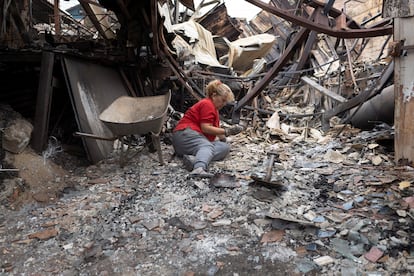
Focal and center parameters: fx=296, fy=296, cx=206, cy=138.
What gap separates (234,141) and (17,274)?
3648 mm

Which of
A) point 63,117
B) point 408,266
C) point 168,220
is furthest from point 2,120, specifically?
point 408,266

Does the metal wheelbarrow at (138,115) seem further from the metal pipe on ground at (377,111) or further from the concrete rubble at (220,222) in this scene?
the metal pipe on ground at (377,111)

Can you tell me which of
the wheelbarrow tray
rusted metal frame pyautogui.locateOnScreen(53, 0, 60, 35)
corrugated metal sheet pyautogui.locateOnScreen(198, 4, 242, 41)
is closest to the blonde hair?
the wheelbarrow tray

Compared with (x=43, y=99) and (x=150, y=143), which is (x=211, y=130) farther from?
(x=43, y=99)

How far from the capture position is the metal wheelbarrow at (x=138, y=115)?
3.33 meters

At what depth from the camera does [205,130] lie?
3.70 meters

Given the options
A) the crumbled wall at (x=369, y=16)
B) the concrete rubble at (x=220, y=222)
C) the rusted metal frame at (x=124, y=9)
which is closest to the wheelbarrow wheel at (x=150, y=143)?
the concrete rubble at (x=220, y=222)

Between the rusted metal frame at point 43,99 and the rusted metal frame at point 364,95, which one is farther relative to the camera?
the rusted metal frame at point 364,95

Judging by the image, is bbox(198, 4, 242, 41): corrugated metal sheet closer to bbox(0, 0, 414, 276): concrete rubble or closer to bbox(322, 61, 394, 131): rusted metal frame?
bbox(0, 0, 414, 276): concrete rubble

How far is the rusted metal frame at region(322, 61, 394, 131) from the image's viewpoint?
388 centimetres

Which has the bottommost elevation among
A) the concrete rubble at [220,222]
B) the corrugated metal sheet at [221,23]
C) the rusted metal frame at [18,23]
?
the concrete rubble at [220,222]

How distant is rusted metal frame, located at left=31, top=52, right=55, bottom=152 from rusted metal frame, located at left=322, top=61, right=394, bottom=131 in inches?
157

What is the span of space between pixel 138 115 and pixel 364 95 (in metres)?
3.15

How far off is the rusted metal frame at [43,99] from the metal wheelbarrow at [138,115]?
0.64 meters
